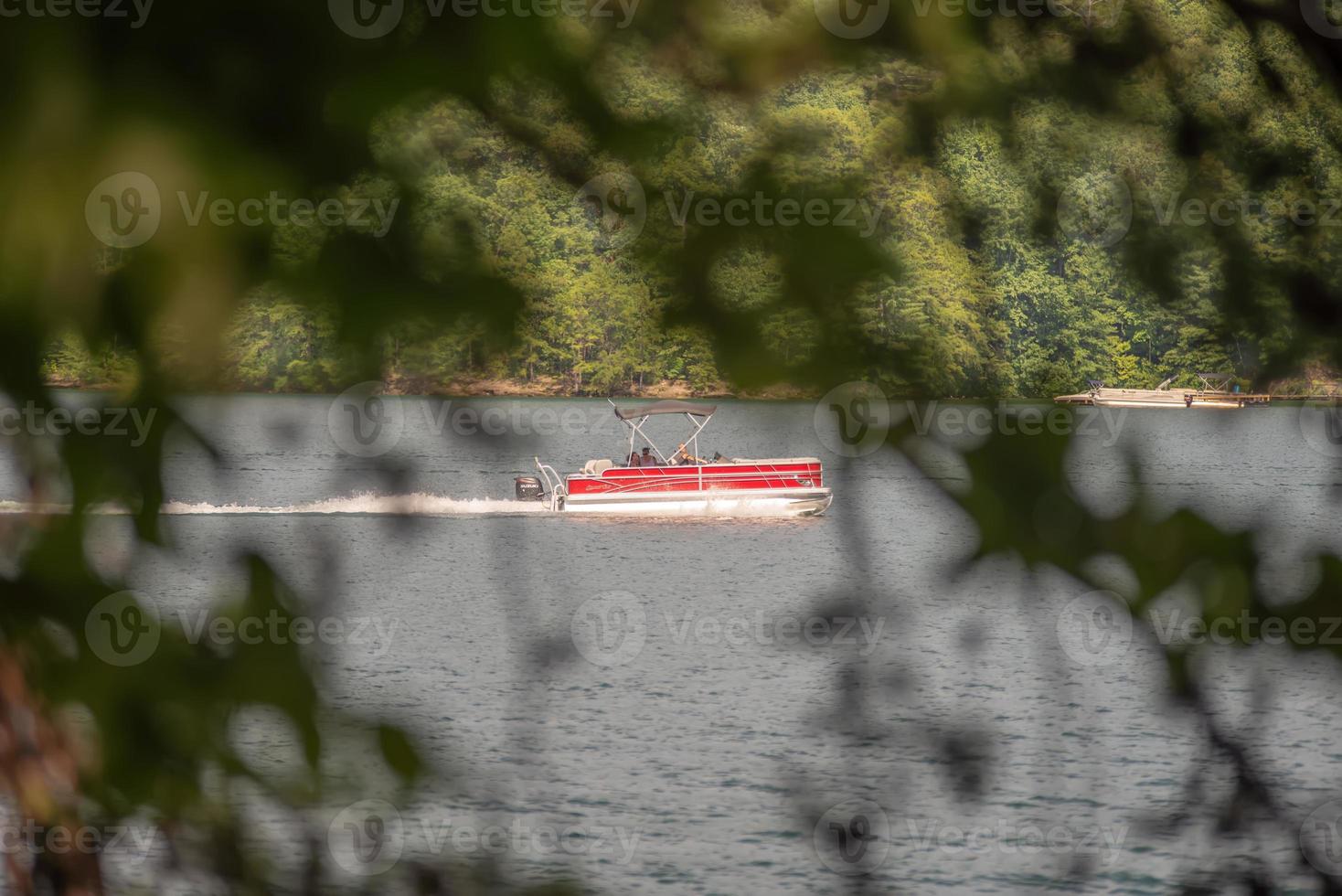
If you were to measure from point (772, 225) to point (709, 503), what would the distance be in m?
44.0

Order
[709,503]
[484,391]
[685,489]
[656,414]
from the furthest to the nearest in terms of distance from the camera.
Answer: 1. [656,414]
2. [709,503]
3. [685,489]
4. [484,391]

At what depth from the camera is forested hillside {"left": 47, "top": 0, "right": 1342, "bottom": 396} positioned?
0.90m

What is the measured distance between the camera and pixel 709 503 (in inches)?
1767

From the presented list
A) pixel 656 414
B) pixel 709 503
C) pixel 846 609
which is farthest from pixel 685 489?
pixel 846 609

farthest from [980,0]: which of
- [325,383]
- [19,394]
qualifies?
[19,394]

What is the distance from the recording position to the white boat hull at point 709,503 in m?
43.3

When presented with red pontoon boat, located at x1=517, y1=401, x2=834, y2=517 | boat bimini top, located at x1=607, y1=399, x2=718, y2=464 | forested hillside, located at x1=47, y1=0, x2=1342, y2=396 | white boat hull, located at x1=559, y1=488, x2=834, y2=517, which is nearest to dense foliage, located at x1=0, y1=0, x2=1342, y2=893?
forested hillside, located at x1=47, y1=0, x2=1342, y2=396

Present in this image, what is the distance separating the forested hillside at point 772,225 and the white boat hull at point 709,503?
41436 mm

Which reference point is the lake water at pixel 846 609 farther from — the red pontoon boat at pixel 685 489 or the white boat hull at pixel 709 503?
the white boat hull at pixel 709 503

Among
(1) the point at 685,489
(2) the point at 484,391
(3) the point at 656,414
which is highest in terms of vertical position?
(3) the point at 656,414

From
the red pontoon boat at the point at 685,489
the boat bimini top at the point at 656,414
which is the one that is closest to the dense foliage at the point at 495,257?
the boat bimini top at the point at 656,414

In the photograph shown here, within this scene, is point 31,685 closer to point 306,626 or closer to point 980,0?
point 306,626

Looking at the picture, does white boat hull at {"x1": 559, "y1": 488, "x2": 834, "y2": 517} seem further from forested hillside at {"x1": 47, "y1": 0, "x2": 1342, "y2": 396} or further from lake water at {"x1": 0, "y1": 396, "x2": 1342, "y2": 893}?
forested hillside at {"x1": 47, "y1": 0, "x2": 1342, "y2": 396}

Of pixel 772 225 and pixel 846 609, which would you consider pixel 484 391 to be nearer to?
pixel 772 225
